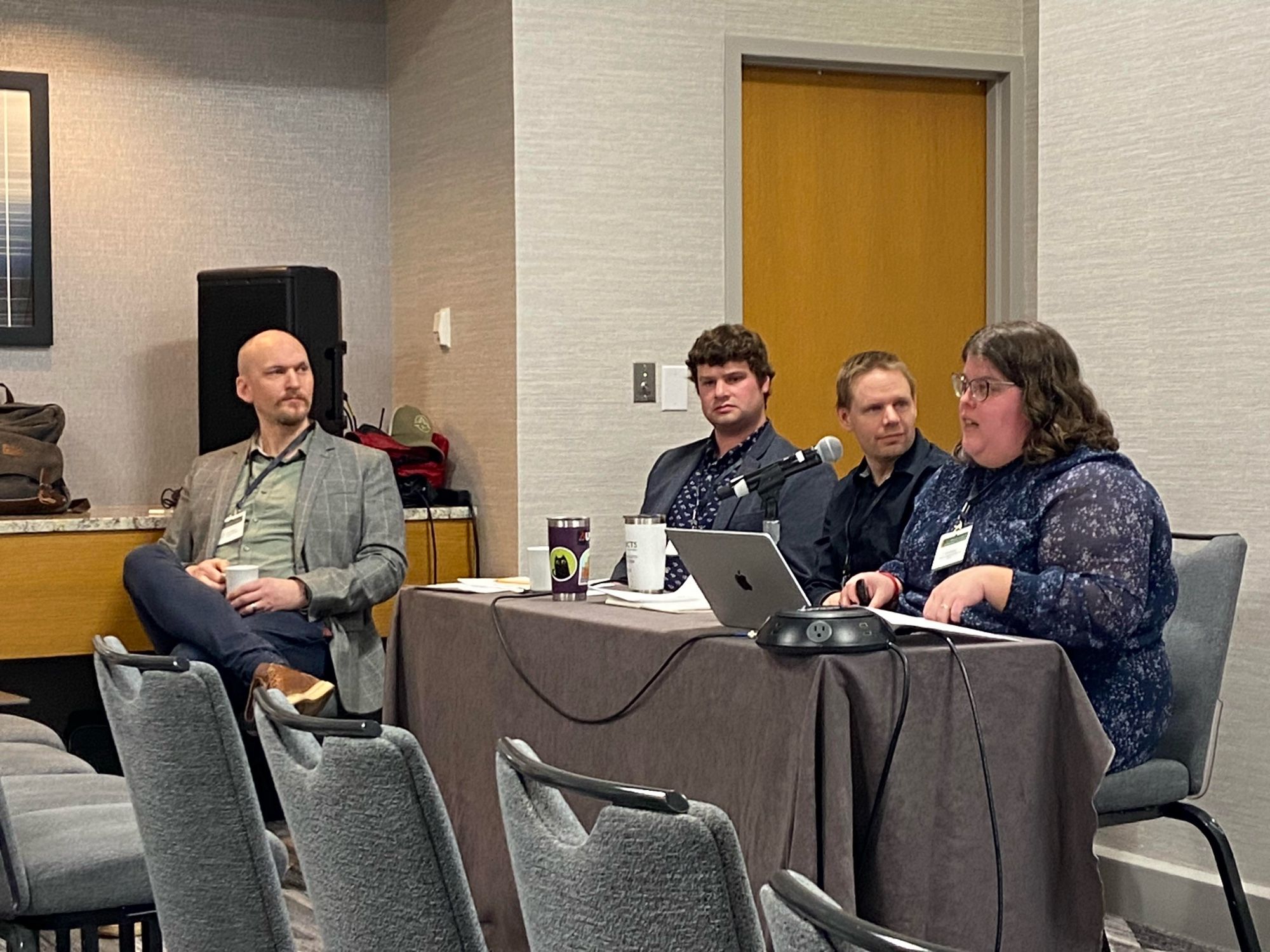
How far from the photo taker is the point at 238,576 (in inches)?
162

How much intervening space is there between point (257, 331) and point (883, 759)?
310cm

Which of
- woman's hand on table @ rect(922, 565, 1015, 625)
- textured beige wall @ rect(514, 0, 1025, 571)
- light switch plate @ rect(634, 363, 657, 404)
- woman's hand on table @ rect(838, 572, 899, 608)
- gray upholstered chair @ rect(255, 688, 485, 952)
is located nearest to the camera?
gray upholstered chair @ rect(255, 688, 485, 952)

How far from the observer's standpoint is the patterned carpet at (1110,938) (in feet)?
10.9

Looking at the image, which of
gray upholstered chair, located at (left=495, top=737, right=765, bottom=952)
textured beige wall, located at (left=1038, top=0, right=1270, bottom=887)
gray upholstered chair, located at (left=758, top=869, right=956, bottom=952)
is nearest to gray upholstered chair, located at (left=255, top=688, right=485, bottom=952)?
gray upholstered chair, located at (left=495, top=737, right=765, bottom=952)

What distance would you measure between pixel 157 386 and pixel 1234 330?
328 cm

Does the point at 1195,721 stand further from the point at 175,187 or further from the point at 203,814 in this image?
the point at 175,187

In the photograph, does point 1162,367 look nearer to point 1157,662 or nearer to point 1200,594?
point 1200,594

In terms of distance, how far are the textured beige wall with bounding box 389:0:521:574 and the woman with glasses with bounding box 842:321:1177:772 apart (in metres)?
2.00

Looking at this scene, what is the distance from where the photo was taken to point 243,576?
4129 mm

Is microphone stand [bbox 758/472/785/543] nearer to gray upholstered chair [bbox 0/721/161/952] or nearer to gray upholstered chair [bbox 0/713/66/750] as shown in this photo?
gray upholstered chair [bbox 0/721/161/952]

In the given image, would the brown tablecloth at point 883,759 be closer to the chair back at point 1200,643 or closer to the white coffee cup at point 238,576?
Result: the chair back at point 1200,643

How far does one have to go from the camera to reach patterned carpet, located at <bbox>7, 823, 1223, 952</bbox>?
333 centimetres

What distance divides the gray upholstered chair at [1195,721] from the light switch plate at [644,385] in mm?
2006

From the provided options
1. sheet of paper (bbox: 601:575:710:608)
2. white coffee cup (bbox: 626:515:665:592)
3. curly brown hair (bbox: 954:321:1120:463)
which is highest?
curly brown hair (bbox: 954:321:1120:463)
